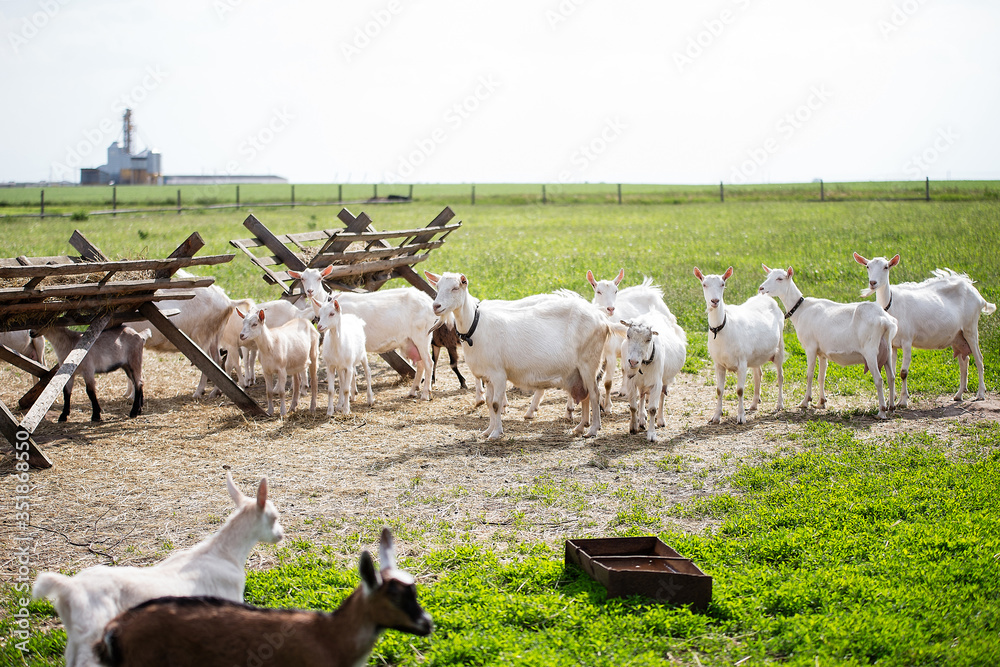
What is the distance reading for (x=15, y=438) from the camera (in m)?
8.34

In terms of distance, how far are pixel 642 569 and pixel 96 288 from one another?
714cm

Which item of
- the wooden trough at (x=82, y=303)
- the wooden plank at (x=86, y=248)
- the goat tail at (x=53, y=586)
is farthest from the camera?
the wooden plank at (x=86, y=248)

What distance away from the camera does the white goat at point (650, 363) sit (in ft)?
32.1

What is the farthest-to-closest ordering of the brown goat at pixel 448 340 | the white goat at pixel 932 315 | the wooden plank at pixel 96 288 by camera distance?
the brown goat at pixel 448 340 → the white goat at pixel 932 315 → the wooden plank at pixel 96 288

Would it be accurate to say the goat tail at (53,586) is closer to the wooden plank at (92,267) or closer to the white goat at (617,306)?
the wooden plank at (92,267)

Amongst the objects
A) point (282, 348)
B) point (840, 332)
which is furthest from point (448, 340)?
point (840, 332)

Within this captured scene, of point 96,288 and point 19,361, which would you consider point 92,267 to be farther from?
point 19,361

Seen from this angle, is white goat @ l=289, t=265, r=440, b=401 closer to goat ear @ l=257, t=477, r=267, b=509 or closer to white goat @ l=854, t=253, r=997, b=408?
white goat @ l=854, t=253, r=997, b=408

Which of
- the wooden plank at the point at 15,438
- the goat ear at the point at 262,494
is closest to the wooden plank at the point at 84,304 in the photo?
the wooden plank at the point at 15,438

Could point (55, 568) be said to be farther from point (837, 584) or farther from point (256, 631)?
point (837, 584)

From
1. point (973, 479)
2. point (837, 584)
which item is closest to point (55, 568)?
point (837, 584)

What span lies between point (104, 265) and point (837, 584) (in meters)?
8.06

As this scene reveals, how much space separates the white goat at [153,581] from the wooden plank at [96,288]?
18.0 feet

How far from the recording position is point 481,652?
4.88m
